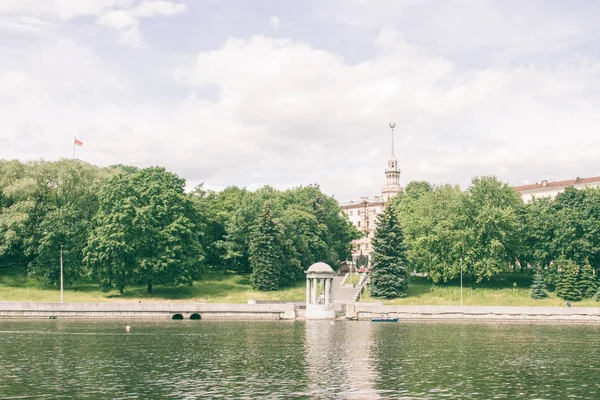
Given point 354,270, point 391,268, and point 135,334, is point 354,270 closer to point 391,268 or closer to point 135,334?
point 391,268

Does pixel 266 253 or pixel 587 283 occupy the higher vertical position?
pixel 266 253

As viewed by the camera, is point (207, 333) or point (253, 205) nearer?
point (207, 333)

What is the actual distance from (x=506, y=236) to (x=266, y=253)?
35.0 m

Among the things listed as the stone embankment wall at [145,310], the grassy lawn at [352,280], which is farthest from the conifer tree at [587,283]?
the stone embankment wall at [145,310]

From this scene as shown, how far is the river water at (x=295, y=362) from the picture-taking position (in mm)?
35750

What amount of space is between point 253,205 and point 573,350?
65.6m

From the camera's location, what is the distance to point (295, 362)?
151ft

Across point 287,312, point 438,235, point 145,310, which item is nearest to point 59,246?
point 145,310

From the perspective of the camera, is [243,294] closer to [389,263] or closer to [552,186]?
[389,263]

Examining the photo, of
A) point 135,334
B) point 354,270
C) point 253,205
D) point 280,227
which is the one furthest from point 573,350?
point 354,270

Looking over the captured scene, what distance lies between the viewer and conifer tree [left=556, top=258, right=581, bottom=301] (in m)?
91.2

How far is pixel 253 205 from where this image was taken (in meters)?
111

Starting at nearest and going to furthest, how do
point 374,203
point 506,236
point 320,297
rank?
point 320,297, point 506,236, point 374,203

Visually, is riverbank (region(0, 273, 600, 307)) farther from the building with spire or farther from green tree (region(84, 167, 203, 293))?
the building with spire
